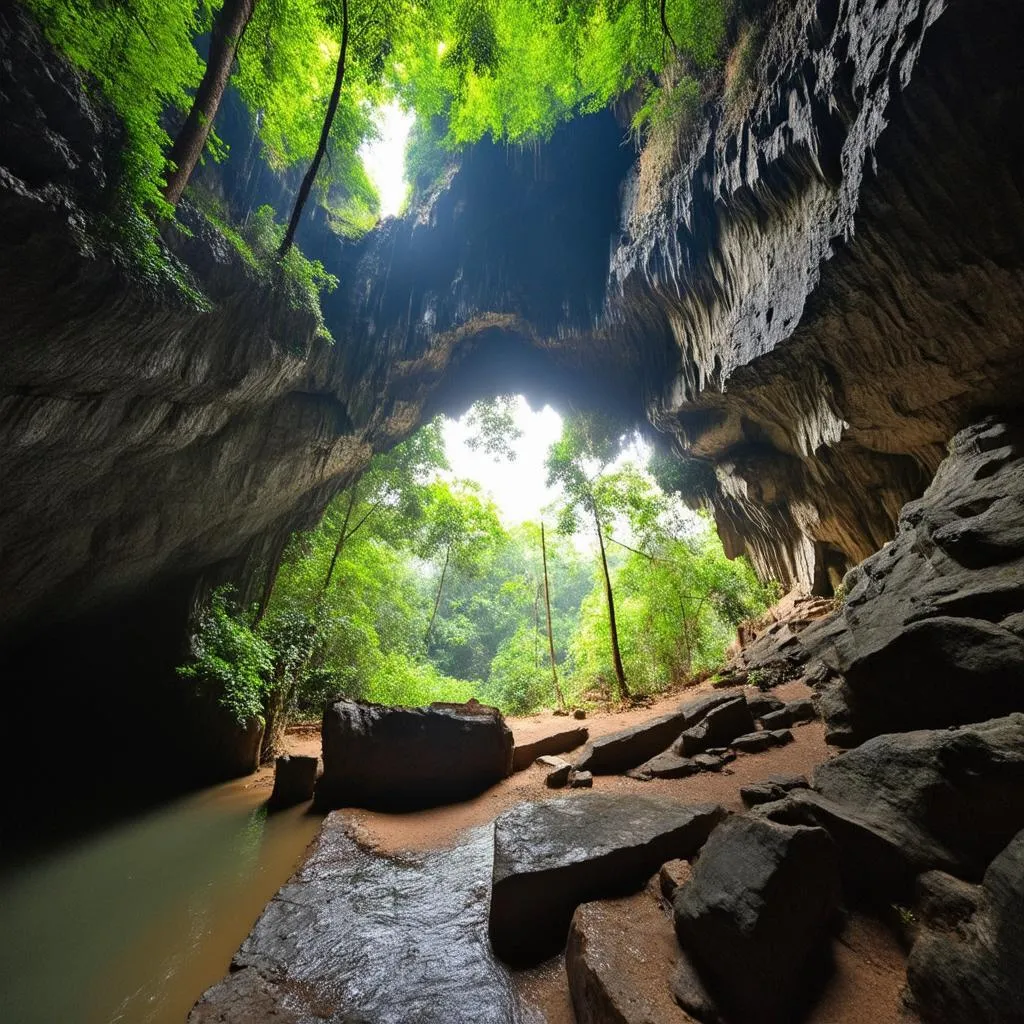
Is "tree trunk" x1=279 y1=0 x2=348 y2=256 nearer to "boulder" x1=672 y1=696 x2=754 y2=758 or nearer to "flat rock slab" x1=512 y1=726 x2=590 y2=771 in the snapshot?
"flat rock slab" x1=512 y1=726 x2=590 y2=771

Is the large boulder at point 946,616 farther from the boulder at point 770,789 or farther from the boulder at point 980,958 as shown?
the boulder at point 980,958

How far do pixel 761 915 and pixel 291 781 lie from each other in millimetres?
6680

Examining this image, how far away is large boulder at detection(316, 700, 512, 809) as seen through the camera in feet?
19.0

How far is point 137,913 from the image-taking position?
3.98 metres

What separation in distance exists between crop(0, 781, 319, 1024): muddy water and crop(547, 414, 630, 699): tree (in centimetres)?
1218

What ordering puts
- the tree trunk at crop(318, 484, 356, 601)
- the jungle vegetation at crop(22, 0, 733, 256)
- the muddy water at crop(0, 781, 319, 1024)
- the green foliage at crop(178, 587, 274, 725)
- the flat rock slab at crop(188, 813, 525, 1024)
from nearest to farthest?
1. the flat rock slab at crop(188, 813, 525, 1024)
2. the muddy water at crop(0, 781, 319, 1024)
3. the jungle vegetation at crop(22, 0, 733, 256)
4. the green foliage at crop(178, 587, 274, 725)
5. the tree trunk at crop(318, 484, 356, 601)

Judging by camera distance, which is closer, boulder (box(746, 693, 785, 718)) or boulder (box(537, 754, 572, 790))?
boulder (box(537, 754, 572, 790))

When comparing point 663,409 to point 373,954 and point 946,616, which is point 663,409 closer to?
point 946,616

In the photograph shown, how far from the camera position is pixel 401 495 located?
17641 mm

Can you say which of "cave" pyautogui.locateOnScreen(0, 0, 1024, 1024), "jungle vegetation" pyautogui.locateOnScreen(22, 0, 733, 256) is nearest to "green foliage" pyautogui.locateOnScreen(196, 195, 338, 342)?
"jungle vegetation" pyautogui.locateOnScreen(22, 0, 733, 256)

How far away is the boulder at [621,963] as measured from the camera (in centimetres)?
197

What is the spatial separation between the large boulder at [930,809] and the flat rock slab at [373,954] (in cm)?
206

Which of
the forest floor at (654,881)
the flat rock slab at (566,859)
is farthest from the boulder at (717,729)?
the flat rock slab at (566,859)

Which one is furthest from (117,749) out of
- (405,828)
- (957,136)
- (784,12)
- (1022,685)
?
(784,12)
